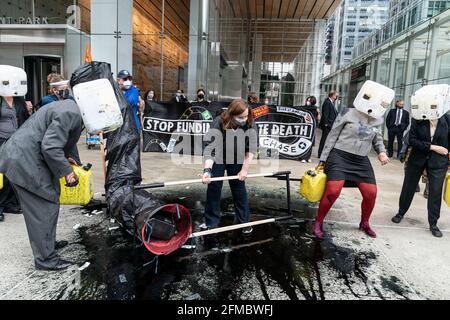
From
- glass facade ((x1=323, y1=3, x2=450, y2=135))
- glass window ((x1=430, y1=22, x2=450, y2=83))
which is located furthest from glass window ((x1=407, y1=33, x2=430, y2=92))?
glass window ((x1=430, y1=22, x2=450, y2=83))

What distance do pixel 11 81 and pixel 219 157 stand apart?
2.65 m

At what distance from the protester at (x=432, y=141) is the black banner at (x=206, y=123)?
4454 millimetres

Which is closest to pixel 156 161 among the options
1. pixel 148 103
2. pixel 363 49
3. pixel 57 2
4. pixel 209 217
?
pixel 148 103

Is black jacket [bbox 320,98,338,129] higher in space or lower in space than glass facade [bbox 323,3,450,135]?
lower

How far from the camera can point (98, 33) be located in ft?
40.9

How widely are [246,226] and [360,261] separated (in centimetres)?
121

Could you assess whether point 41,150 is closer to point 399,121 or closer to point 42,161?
point 42,161

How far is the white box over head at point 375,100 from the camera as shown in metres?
4.14

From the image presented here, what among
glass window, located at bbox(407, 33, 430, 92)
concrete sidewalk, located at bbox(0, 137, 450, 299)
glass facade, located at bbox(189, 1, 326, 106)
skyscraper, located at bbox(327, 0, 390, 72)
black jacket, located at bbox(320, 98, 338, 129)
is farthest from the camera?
skyscraper, located at bbox(327, 0, 390, 72)

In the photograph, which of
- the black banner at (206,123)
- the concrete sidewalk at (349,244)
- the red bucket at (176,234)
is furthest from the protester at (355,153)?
the black banner at (206,123)

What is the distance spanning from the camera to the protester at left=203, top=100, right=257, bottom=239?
13.3 feet

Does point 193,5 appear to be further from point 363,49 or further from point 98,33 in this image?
point 363,49

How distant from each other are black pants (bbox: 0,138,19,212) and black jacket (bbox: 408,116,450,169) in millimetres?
5083

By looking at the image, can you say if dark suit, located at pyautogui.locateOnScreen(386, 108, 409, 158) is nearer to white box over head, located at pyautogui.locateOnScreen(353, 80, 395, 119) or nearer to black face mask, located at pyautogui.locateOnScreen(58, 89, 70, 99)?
white box over head, located at pyautogui.locateOnScreen(353, 80, 395, 119)
